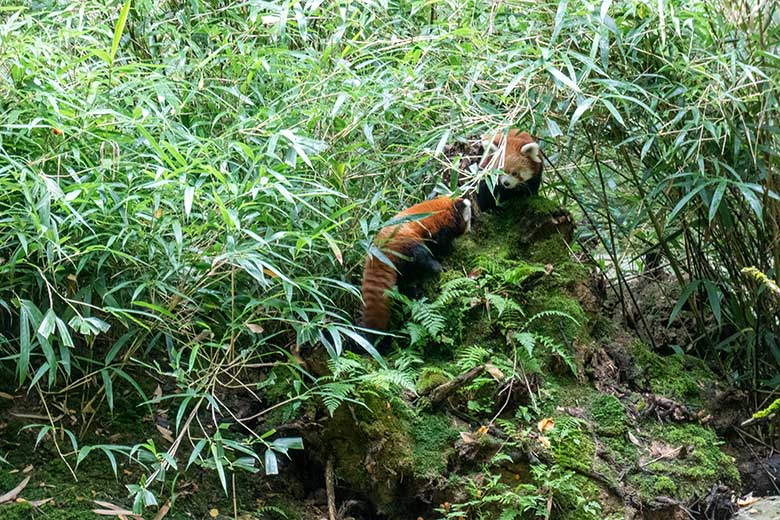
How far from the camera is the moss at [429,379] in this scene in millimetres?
2949

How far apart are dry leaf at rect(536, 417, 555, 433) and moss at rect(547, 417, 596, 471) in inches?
0.6

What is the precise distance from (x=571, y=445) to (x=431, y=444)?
52cm

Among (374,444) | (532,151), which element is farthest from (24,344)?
(532,151)

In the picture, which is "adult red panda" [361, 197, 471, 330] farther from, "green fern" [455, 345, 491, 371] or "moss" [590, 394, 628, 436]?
"moss" [590, 394, 628, 436]

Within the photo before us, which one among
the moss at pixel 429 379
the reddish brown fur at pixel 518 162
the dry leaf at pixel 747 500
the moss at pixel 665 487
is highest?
Answer: the reddish brown fur at pixel 518 162

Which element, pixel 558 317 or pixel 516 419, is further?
pixel 558 317

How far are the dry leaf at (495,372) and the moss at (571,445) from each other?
260mm

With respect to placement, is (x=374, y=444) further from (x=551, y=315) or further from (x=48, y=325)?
(x=48, y=325)

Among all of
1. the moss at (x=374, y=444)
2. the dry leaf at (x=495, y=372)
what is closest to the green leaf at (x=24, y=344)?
the moss at (x=374, y=444)

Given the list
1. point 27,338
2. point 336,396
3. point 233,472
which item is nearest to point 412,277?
point 336,396

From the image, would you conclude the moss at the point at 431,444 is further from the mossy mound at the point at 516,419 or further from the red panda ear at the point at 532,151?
the red panda ear at the point at 532,151

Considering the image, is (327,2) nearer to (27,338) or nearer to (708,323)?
(27,338)

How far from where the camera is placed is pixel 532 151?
3.92 m

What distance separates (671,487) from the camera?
2.85m
